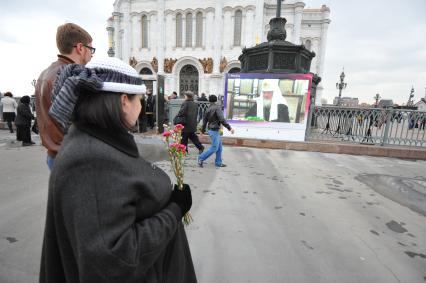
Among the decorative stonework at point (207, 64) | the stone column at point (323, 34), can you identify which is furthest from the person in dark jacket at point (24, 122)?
the stone column at point (323, 34)

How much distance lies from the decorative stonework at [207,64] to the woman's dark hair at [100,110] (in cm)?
2657

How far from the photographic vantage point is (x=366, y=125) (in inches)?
309

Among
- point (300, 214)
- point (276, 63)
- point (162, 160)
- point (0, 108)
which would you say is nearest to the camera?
point (300, 214)

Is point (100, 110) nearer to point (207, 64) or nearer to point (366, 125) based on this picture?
point (366, 125)

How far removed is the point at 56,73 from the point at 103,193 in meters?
1.35

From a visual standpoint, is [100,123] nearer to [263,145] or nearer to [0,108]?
[263,145]

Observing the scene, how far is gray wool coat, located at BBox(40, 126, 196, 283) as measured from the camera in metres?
0.88

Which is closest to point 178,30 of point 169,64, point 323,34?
point 169,64

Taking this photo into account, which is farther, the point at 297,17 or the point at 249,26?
the point at 249,26

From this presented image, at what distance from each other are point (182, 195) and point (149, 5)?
30.5 metres

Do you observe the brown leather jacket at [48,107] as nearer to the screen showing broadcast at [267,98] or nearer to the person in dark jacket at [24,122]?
the screen showing broadcast at [267,98]

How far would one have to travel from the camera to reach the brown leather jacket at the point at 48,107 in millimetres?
1803

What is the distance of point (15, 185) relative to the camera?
4.30 m

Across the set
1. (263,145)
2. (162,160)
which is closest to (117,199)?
(162,160)
